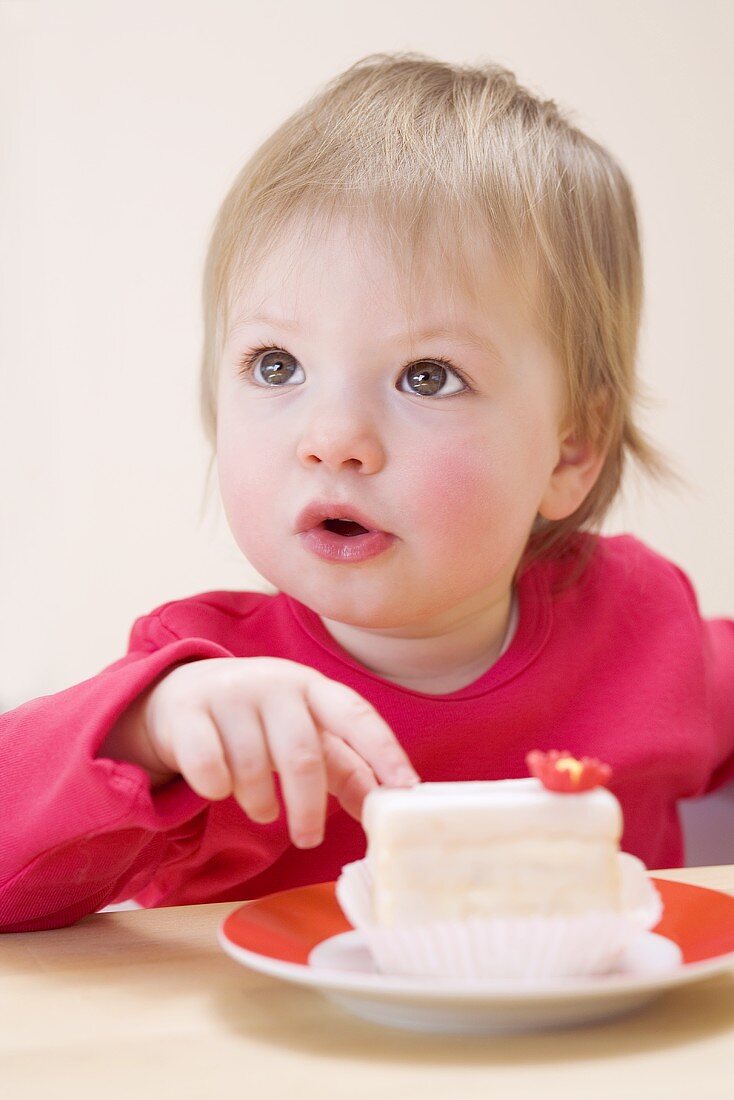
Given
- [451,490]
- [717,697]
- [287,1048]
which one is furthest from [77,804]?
[717,697]

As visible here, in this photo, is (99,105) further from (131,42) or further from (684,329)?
(684,329)

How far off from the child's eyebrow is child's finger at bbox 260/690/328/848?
33cm

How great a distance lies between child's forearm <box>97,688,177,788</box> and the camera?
28.7 inches

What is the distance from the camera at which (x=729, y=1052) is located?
497 millimetres

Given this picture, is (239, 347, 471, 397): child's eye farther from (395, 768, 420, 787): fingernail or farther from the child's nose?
(395, 768, 420, 787): fingernail

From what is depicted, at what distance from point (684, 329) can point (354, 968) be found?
190 cm

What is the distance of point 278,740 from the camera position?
645 millimetres

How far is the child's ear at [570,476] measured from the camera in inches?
43.1

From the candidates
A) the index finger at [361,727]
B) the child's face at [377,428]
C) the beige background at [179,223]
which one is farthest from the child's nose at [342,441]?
the beige background at [179,223]

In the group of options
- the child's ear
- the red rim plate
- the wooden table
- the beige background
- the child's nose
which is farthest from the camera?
the beige background

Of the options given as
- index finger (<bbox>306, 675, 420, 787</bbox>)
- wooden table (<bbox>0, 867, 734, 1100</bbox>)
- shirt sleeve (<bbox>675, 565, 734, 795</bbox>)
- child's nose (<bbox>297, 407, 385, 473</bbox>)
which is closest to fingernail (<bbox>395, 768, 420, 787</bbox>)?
index finger (<bbox>306, 675, 420, 787</bbox>)

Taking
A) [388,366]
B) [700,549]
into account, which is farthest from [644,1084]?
[700,549]

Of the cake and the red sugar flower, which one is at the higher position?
the red sugar flower

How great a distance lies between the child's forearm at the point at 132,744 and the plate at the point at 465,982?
111 millimetres
